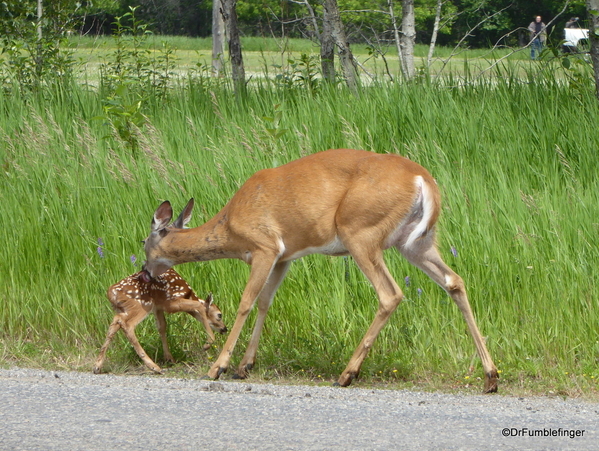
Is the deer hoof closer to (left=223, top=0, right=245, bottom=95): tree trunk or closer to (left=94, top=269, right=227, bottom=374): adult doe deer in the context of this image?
(left=94, top=269, right=227, bottom=374): adult doe deer

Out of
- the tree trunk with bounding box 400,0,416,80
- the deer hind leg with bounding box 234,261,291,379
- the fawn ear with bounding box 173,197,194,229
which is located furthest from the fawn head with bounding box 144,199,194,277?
the tree trunk with bounding box 400,0,416,80

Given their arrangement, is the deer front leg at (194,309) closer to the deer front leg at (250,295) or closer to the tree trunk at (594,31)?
the deer front leg at (250,295)

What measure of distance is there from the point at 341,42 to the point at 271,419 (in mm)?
6356

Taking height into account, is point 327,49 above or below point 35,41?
below

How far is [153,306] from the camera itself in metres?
5.88

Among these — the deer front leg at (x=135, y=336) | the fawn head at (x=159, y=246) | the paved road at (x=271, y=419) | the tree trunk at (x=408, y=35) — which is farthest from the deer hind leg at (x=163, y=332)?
the tree trunk at (x=408, y=35)

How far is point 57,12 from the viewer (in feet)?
38.3

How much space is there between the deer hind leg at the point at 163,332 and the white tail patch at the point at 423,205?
177 centimetres

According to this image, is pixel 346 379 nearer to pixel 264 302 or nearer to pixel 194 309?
pixel 264 302

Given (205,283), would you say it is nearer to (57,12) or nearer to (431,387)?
(431,387)

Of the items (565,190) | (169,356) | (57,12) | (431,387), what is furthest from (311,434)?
(57,12)

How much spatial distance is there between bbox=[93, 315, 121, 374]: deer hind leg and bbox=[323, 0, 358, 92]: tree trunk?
4.72 m

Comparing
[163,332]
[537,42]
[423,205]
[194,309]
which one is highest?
[537,42]

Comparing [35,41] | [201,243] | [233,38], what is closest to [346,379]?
[201,243]
